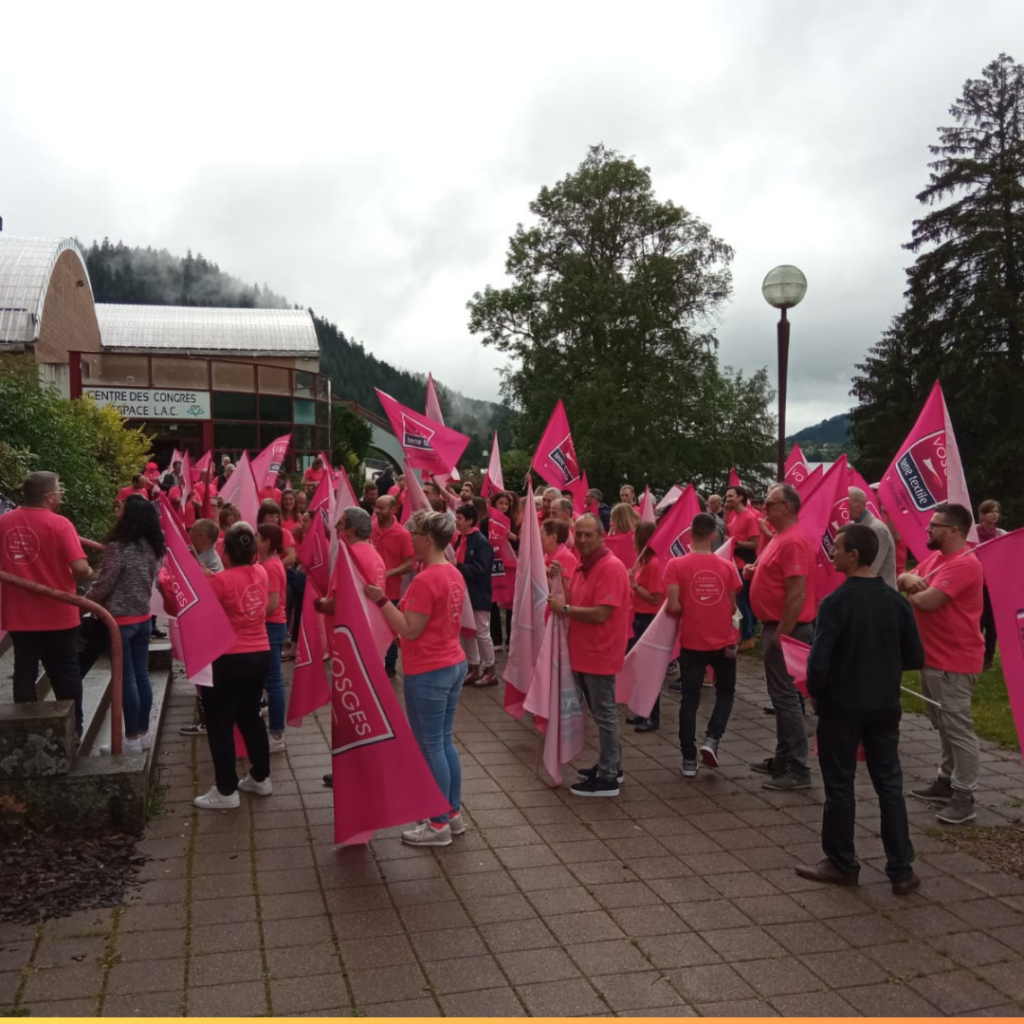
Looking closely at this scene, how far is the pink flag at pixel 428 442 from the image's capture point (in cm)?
1120

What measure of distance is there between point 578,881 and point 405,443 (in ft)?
22.7

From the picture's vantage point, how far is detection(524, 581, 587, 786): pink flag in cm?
657

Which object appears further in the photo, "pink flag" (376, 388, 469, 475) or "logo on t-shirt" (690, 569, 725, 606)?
"pink flag" (376, 388, 469, 475)

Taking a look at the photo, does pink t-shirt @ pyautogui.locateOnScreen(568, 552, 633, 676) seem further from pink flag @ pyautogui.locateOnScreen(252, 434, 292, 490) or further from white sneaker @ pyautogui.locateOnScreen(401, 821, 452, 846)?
pink flag @ pyautogui.locateOnScreen(252, 434, 292, 490)

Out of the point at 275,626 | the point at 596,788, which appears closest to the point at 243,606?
the point at 275,626

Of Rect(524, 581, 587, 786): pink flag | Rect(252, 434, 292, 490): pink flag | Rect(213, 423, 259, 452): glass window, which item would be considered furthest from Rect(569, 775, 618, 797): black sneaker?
Rect(213, 423, 259, 452): glass window

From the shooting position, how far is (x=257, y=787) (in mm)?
6316

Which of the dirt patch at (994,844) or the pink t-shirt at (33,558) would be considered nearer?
the dirt patch at (994,844)

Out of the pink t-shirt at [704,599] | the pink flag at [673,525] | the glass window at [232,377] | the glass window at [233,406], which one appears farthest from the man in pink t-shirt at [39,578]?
the glass window at [232,377]

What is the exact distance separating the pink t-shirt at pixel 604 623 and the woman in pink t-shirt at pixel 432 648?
122cm

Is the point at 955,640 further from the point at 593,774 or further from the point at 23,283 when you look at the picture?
the point at 23,283

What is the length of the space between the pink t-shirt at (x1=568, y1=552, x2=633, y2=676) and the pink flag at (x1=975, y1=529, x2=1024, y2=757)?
2211 mm

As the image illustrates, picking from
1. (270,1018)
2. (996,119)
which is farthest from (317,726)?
(996,119)

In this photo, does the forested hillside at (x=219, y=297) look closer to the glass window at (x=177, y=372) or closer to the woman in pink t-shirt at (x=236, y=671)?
the glass window at (x=177, y=372)
